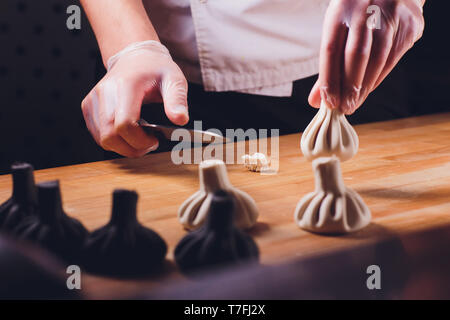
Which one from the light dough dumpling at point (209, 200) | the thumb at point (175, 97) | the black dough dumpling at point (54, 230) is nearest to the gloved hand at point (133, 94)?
the thumb at point (175, 97)

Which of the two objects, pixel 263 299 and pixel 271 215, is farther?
pixel 271 215

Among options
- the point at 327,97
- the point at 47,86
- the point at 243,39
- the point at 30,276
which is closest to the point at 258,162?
the point at 327,97

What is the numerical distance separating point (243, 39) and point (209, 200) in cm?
93

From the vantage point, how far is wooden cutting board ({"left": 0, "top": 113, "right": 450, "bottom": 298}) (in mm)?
821

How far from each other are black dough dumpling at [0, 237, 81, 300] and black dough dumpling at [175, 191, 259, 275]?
0.15 m

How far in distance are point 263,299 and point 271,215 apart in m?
0.31

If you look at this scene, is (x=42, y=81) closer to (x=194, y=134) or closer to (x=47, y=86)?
(x=47, y=86)

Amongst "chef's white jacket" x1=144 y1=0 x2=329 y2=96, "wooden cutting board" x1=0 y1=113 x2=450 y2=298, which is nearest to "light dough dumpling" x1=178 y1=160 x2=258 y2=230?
"wooden cutting board" x1=0 y1=113 x2=450 y2=298

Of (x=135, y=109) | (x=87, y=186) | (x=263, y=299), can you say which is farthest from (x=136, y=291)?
(x=135, y=109)

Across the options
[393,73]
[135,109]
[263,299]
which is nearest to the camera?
[263,299]

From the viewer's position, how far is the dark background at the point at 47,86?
2.03 m

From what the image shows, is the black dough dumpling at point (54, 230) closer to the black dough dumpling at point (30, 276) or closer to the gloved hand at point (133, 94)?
the black dough dumpling at point (30, 276)

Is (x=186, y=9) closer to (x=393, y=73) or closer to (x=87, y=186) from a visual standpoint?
(x=87, y=186)

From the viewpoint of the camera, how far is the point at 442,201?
3.25ft
